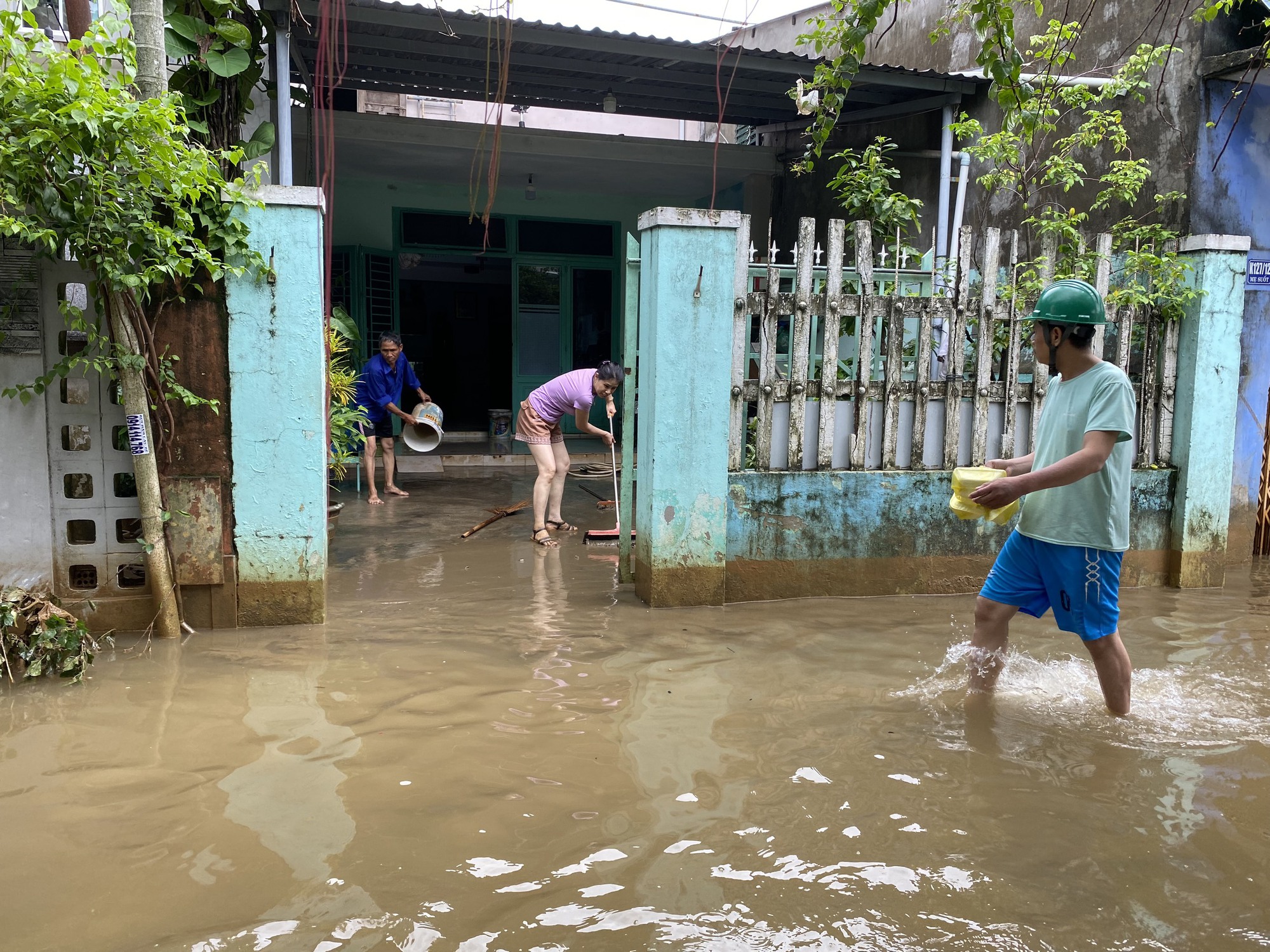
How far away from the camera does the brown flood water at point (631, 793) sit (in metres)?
2.47

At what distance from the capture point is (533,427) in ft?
24.6

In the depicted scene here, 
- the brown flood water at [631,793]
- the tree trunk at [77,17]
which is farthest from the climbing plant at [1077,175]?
the tree trunk at [77,17]

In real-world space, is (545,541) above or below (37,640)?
below

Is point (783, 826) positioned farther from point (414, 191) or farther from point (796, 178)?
point (414, 191)

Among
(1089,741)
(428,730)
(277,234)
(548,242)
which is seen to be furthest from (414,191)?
(1089,741)

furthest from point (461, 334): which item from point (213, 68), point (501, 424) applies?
point (213, 68)

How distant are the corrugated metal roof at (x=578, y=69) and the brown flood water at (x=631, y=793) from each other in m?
4.76

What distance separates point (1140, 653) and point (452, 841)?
3656mm

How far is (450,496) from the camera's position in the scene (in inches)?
373

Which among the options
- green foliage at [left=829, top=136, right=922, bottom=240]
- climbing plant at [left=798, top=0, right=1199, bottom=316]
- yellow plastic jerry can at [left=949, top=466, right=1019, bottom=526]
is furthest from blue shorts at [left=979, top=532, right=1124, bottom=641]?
green foliage at [left=829, top=136, right=922, bottom=240]

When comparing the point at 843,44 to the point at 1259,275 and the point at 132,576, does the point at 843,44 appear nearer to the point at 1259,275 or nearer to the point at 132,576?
the point at 132,576

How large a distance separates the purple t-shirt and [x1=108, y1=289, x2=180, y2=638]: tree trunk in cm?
325

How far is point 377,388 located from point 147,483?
14.9 feet

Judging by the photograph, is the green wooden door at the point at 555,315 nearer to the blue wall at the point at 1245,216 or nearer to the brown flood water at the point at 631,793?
the blue wall at the point at 1245,216
